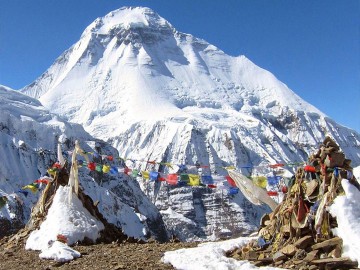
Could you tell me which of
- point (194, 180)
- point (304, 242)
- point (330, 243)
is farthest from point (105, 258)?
point (194, 180)

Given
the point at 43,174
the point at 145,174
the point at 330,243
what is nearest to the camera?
the point at 330,243

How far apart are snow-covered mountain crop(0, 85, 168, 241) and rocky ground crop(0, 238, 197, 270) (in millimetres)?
47892

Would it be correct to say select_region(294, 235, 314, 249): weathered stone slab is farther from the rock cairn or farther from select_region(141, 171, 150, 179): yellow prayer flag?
select_region(141, 171, 150, 179): yellow prayer flag

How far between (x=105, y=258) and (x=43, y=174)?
7509 centimetres

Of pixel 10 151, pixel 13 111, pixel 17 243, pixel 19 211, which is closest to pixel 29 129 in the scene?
pixel 13 111

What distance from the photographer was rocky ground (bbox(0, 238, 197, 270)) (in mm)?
14359

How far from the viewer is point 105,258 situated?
15.5 metres

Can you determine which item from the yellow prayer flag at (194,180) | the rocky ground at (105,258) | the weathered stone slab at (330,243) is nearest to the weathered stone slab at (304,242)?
the weathered stone slab at (330,243)

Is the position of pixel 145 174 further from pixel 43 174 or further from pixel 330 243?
pixel 43 174

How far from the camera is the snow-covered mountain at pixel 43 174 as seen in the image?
330 feet

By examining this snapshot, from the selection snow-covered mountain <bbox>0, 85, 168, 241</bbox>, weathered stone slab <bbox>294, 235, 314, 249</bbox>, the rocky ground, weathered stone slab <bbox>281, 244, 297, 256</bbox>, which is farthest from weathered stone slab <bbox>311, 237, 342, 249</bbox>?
snow-covered mountain <bbox>0, 85, 168, 241</bbox>

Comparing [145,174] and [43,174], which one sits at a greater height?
[43,174]

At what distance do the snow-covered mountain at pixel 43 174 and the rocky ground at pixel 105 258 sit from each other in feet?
157

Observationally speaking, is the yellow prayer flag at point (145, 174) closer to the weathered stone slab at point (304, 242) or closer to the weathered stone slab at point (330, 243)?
the weathered stone slab at point (304, 242)
